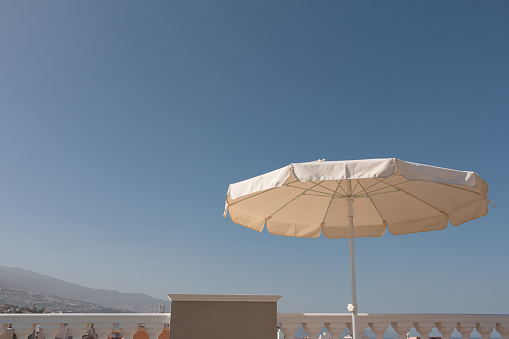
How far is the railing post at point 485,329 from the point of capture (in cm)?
463

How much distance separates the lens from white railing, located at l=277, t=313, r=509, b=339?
419 cm

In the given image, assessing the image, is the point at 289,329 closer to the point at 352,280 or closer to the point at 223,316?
the point at 223,316

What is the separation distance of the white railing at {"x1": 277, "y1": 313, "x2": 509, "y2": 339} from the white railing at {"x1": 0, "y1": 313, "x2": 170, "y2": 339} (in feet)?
4.39

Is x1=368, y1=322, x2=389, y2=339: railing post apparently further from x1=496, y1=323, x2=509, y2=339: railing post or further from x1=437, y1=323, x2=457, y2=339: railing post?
x1=496, y1=323, x2=509, y2=339: railing post

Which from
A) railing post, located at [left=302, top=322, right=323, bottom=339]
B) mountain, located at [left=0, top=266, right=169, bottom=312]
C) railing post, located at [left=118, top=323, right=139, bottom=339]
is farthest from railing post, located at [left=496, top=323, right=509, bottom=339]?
mountain, located at [left=0, top=266, right=169, bottom=312]

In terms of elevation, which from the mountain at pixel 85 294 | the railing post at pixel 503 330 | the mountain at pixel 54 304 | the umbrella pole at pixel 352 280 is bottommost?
the mountain at pixel 85 294

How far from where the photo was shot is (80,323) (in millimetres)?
3812

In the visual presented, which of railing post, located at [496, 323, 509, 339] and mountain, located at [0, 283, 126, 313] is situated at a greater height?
railing post, located at [496, 323, 509, 339]

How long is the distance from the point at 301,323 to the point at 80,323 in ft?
7.35

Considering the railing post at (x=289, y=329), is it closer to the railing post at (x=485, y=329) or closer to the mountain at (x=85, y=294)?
the railing post at (x=485, y=329)

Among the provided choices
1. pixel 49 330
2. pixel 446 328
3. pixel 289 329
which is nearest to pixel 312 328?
pixel 289 329

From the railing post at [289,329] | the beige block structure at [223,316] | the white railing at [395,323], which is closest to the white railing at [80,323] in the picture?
the beige block structure at [223,316]

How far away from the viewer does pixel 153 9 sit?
12.5 meters

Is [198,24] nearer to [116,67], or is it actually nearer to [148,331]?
[116,67]
